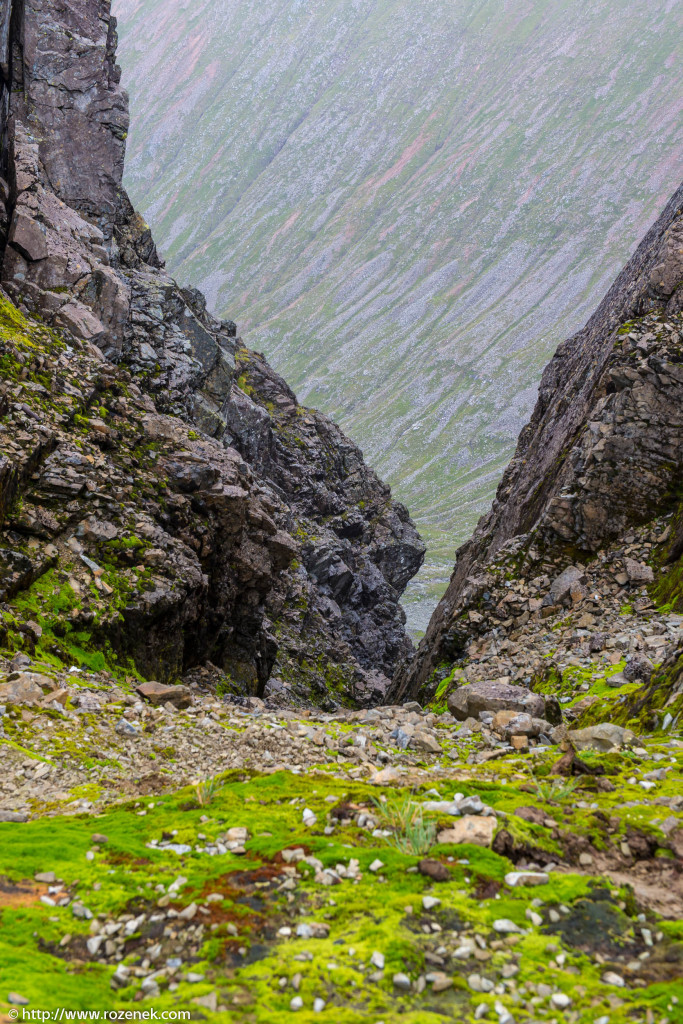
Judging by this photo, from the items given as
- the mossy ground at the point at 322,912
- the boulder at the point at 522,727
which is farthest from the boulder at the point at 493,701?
the mossy ground at the point at 322,912

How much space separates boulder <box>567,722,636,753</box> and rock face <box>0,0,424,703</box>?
49.2ft

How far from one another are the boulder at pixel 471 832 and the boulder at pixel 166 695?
10.4 metres

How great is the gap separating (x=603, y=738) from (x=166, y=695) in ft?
36.4

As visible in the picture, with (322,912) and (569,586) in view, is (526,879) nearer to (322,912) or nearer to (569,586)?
(322,912)

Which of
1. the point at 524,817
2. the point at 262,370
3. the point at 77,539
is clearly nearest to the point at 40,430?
the point at 77,539

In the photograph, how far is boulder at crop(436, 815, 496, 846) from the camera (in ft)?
28.7

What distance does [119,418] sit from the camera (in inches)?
1108

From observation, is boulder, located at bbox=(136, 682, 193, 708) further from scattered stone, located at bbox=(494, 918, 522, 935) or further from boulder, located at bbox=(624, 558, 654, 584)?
boulder, located at bbox=(624, 558, 654, 584)

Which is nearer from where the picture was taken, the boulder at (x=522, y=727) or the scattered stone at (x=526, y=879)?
the scattered stone at (x=526, y=879)

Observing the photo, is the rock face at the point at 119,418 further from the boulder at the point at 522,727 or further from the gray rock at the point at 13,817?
the boulder at the point at 522,727

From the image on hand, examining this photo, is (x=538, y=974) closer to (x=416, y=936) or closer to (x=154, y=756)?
(x=416, y=936)

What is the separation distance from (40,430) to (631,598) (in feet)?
70.3

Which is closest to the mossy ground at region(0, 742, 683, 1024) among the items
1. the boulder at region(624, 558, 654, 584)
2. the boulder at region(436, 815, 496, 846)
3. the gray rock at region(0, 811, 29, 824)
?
the boulder at region(436, 815, 496, 846)

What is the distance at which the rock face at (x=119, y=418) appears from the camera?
23.4 meters
